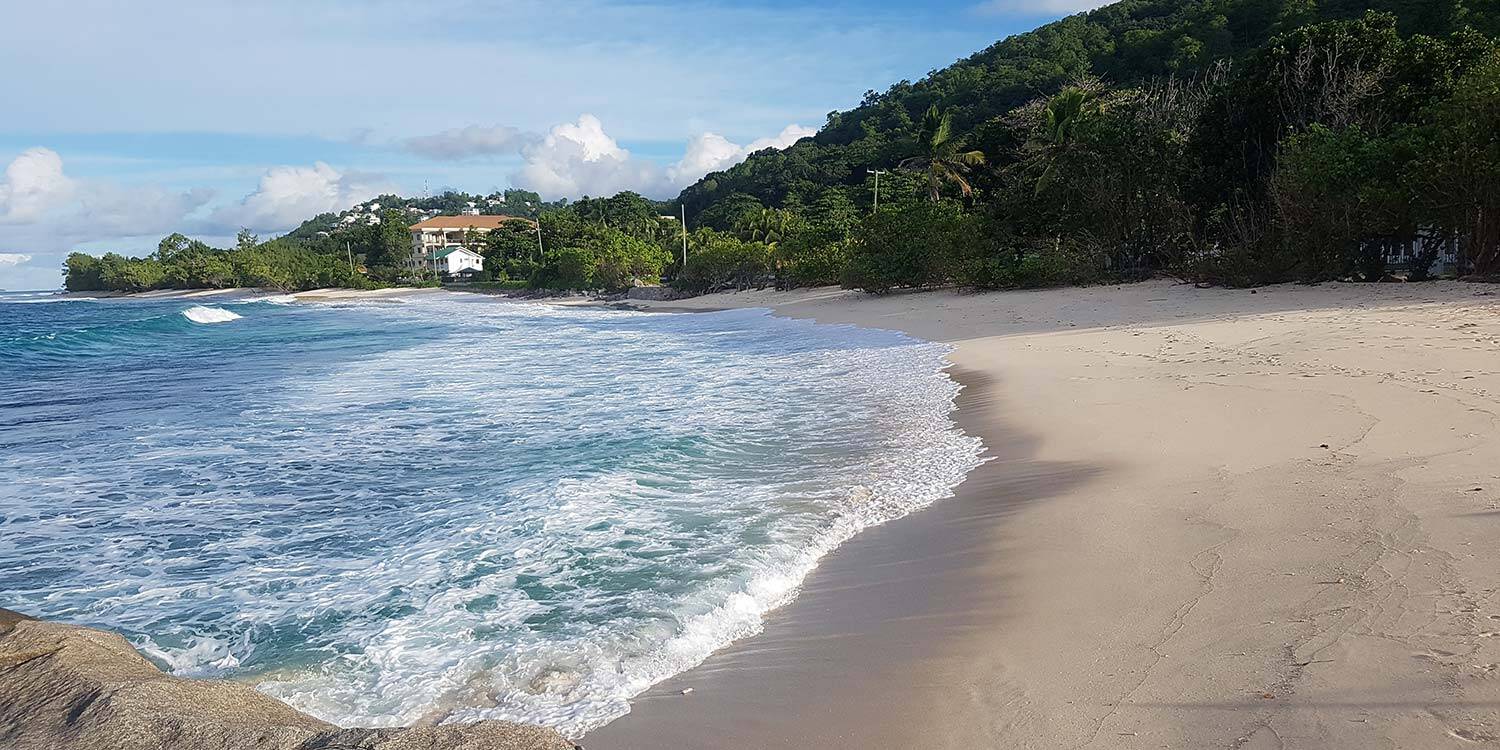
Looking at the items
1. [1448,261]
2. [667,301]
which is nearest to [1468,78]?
[1448,261]

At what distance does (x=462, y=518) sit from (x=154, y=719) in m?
3.66

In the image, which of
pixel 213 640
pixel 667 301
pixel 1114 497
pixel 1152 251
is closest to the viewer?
pixel 213 640

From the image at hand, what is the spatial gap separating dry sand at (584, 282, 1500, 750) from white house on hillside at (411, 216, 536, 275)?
110383 millimetres

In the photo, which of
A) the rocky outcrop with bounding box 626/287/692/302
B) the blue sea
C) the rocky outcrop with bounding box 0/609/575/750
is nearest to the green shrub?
the rocky outcrop with bounding box 626/287/692/302

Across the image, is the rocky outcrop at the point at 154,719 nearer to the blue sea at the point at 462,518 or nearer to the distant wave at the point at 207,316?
the blue sea at the point at 462,518

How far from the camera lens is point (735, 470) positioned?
7.75 m

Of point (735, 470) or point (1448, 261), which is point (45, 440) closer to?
point (735, 470)

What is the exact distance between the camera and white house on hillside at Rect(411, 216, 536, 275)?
365 ft

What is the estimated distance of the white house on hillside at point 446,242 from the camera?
111m

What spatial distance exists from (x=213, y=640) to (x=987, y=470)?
18.5 ft

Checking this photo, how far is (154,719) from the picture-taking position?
119 inches

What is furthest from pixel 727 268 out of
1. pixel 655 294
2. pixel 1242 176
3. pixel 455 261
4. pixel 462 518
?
pixel 455 261

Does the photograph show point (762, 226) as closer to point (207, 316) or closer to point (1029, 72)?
point (1029, 72)

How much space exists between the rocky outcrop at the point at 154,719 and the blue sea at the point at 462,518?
0.57 meters
